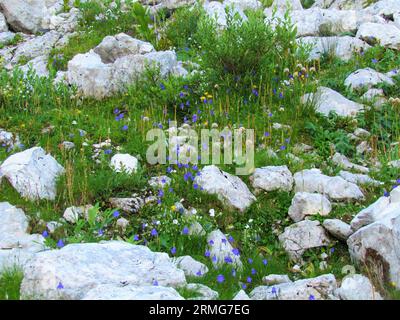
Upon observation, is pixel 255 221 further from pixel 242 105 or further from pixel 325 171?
pixel 242 105

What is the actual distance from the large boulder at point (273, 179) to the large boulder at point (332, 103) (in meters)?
1.60

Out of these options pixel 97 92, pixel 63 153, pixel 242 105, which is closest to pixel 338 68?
pixel 242 105

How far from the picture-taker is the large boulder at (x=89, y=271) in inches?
172

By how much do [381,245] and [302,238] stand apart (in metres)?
0.99

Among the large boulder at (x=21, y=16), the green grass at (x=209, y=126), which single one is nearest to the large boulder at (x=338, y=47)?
the green grass at (x=209, y=126)

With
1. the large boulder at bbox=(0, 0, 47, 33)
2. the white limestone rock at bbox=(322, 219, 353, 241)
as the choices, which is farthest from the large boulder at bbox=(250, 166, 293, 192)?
the large boulder at bbox=(0, 0, 47, 33)

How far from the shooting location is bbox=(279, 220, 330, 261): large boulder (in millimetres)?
5934

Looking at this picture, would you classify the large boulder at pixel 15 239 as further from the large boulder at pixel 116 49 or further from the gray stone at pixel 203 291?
the large boulder at pixel 116 49

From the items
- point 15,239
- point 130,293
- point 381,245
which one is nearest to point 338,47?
point 381,245

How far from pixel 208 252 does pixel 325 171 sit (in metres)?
2.05

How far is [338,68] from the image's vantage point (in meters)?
9.30

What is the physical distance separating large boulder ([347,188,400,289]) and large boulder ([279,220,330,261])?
44cm

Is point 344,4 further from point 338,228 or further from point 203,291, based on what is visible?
point 203,291

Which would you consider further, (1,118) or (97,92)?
(97,92)
